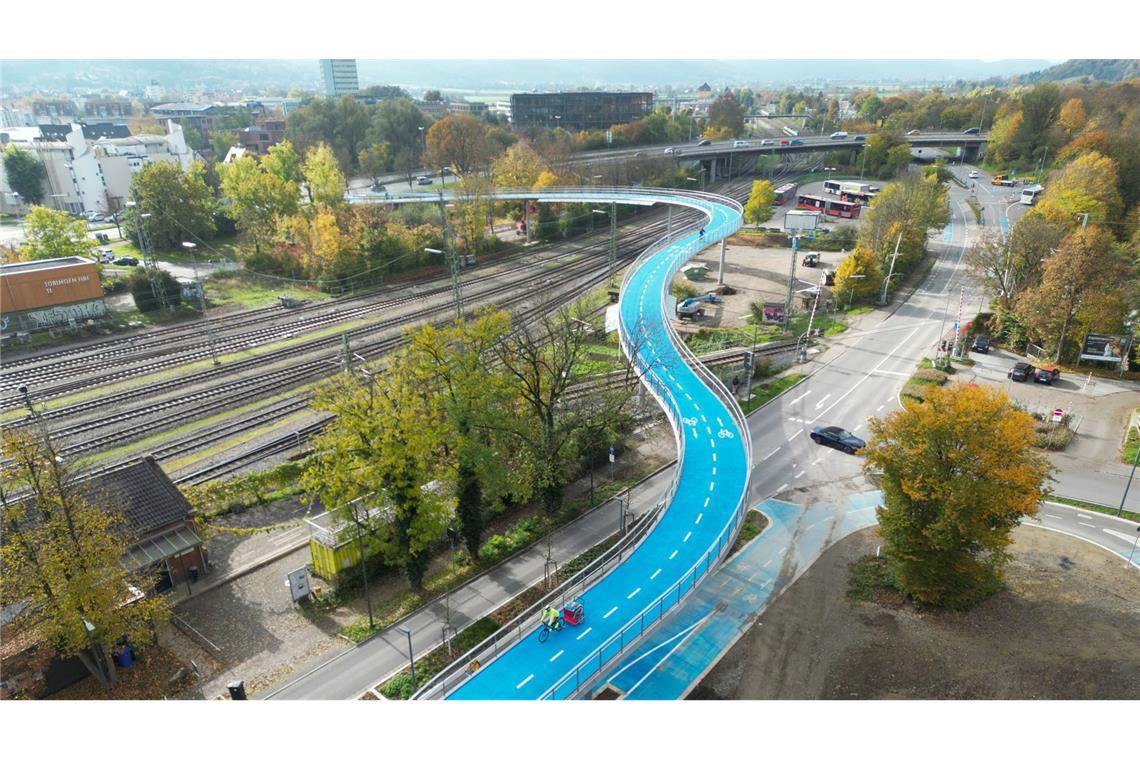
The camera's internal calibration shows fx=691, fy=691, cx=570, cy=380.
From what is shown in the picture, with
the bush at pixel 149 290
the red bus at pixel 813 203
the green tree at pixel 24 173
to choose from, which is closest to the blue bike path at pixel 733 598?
the bush at pixel 149 290

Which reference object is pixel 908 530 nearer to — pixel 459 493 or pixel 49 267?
pixel 459 493

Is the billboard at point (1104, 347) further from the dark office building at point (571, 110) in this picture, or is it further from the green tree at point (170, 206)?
the dark office building at point (571, 110)

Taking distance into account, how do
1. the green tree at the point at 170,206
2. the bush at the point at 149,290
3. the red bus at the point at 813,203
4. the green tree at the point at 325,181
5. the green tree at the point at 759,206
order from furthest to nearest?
the red bus at the point at 813,203 < the green tree at the point at 759,206 < the green tree at the point at 325,181 < the green tree at the point at 170,206 < the bush at the point at 149,290

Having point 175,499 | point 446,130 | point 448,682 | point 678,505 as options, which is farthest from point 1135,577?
point 446,130

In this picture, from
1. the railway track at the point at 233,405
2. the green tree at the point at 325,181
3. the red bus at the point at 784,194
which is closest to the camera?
the railway track at the point at 233,405

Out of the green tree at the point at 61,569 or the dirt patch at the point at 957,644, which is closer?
the green tree at the point at 61,569

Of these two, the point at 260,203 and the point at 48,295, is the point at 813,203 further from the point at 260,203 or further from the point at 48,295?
the point at 48,295

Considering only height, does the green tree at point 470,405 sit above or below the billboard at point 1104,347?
above
